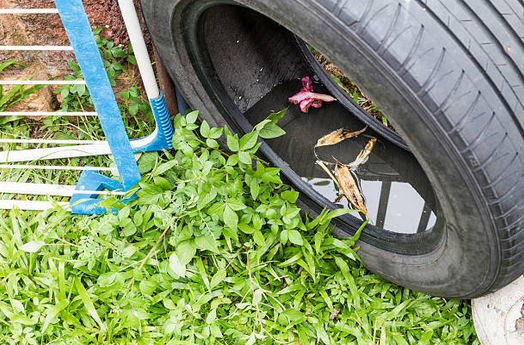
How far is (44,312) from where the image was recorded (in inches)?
70.6

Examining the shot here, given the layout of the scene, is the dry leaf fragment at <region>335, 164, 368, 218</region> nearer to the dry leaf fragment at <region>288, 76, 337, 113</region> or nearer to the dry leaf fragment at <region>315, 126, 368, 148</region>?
the dry leaf fragment at <region>315, 126, 368, 148</region>

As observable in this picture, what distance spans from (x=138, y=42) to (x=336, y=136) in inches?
39.2

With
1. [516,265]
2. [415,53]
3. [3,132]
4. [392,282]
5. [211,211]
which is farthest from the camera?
[3,132]

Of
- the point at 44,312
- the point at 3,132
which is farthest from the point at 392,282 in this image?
the point at 3,132

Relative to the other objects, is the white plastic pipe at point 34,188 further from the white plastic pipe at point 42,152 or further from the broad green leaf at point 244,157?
the broad green leaf at point 244,157

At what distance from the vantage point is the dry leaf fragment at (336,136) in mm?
2180

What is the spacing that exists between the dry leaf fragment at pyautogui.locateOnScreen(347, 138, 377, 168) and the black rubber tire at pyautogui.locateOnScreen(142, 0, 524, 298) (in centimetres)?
72

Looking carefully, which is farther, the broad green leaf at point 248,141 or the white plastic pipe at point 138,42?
the broad green leaf at point 248,141

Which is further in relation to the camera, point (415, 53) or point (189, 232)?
point (189, 232)

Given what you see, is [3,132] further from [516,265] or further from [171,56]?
[516,265]

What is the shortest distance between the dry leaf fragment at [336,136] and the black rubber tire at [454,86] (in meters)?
0.82

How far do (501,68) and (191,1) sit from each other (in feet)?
3.03

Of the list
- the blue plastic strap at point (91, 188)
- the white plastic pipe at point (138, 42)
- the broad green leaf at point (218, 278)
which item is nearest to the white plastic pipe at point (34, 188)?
the blue plastic strap at point (91, 188)

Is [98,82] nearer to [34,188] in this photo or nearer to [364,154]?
[34,188]
